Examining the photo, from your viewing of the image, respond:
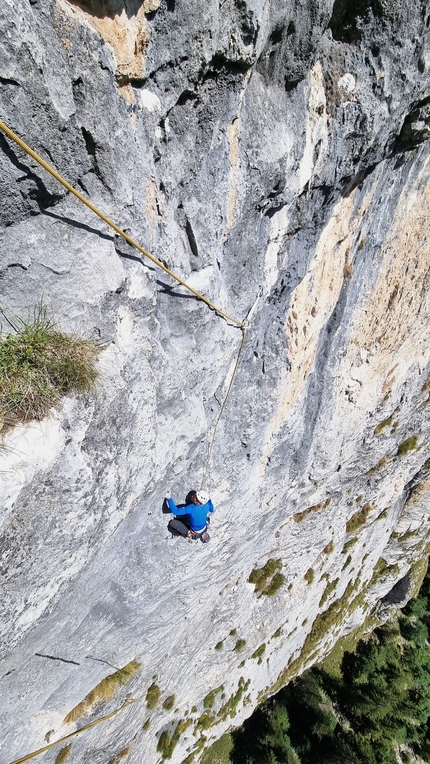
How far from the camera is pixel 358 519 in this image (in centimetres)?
1274

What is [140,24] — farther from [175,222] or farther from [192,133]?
[175,222]

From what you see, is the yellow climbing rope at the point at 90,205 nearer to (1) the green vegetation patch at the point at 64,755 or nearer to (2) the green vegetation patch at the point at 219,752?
(1) the green vegetation patch at the point at 64,755

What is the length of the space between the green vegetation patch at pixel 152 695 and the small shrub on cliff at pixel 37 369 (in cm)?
784

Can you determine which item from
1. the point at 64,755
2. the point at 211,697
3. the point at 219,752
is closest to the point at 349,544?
the point at 211,697

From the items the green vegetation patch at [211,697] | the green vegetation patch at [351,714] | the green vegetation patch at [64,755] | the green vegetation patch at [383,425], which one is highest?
the green vegetation patch at [383,425]

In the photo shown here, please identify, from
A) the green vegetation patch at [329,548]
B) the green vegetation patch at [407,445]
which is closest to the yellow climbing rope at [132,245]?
the green vegetation patch at [329,548]

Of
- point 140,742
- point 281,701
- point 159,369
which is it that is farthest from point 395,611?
point 159,369

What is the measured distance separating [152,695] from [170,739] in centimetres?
300

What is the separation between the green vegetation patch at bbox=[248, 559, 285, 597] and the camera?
10055mm

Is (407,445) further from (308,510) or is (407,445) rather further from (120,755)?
(120,755)

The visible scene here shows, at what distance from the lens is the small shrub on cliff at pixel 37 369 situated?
10.2 feet

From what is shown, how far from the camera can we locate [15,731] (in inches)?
217

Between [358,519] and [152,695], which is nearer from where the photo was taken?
[152,695]

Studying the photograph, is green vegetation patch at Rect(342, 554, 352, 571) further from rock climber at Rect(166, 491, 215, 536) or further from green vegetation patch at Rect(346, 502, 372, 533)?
rock climber at Rect(166, 491, 215, 536)
